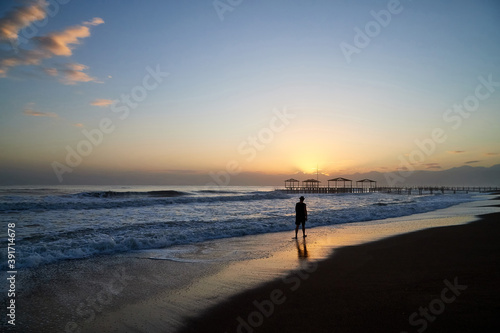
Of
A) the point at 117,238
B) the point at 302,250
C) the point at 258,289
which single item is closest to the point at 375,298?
the point at 258,289

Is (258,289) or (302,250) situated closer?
(258,289)

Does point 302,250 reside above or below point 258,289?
below

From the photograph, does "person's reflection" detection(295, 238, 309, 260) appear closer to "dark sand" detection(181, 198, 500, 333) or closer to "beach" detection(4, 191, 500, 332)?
"beach" detection(4, 191, 500, 332)

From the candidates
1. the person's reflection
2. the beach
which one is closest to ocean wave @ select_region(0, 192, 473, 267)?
the beach

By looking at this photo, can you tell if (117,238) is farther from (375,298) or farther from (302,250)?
(375,298)

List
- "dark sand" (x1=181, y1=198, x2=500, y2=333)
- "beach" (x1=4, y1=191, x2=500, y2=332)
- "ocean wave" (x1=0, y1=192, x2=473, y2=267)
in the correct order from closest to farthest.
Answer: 1. "dark sand" (x1=181, y1=198, x2=500, y2=333)
2. "beach" (x1=4, y1=191, x2=500, y2=332)
3. "ocean wave" (x1=0, y1=192, x2=473, y2=267)

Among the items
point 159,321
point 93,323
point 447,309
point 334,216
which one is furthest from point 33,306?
point 334,216

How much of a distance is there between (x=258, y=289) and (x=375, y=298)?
7.24 ft

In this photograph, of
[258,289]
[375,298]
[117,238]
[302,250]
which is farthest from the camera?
[117,238]

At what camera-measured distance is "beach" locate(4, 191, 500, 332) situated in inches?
176

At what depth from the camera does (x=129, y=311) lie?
498cm

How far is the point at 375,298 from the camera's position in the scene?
525cm

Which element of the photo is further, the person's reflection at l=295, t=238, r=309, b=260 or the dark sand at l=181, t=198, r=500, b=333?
the person's reflection at l=295, t=238, r=309, b=260

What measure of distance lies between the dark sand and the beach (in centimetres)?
2
